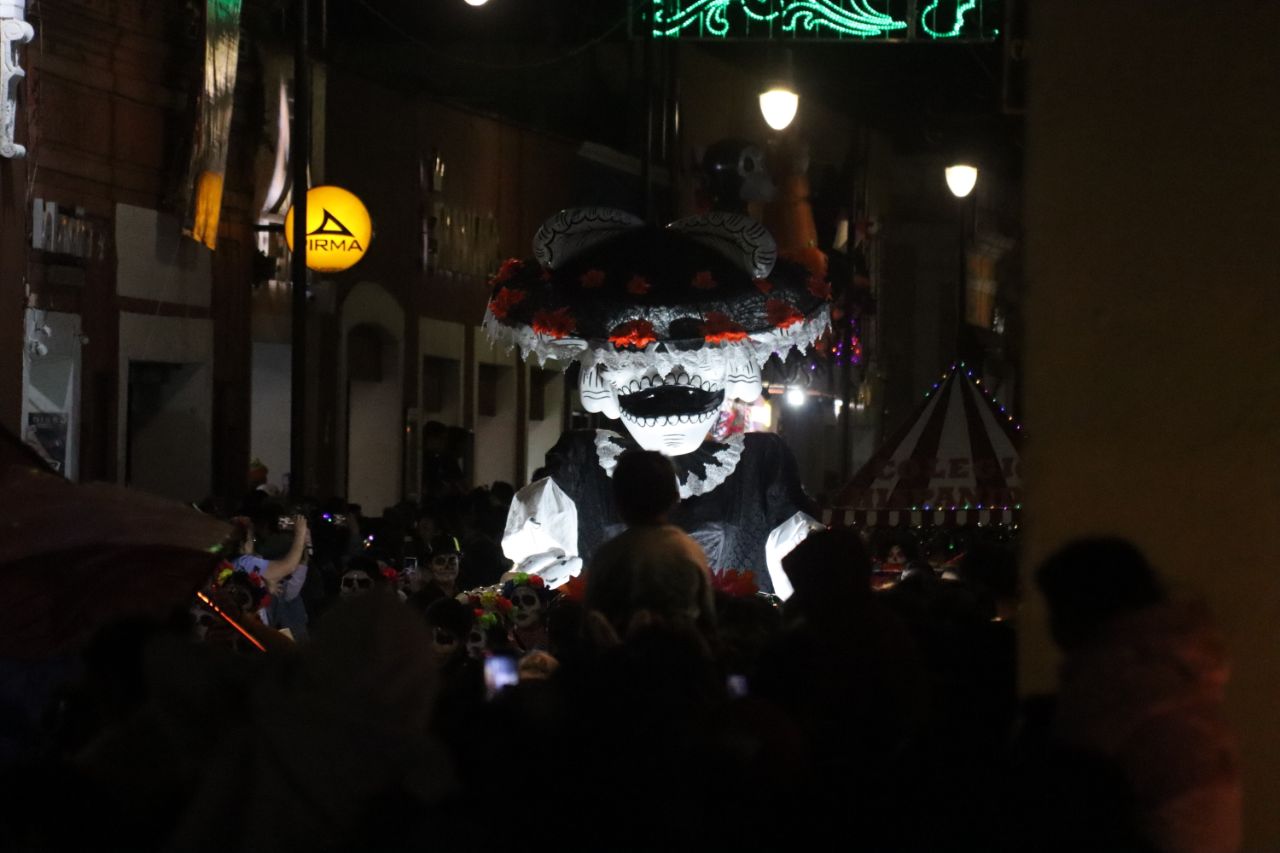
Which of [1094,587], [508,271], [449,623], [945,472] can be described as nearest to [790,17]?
[945,472]

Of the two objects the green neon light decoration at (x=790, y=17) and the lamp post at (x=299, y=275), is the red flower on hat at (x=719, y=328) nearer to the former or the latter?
the green neon light decoration at (x=790, y=17)

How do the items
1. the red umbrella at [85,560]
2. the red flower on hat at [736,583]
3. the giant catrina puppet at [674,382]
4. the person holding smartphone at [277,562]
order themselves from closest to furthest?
the red umbrella at [85,560] → the red flower on hat at [736,583] → the giant catrina puppet at [674,382] → the person holding smartphone at [277,562]

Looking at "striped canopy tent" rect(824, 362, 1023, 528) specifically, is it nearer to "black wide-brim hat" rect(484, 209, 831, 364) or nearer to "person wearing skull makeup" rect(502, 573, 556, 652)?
"black wide-brim hat" rect(484, 209, 831, 364)

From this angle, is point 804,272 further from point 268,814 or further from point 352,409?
point 352,409

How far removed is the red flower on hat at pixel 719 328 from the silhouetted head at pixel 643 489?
3.72 metres

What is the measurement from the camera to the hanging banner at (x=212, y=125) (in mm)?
21719

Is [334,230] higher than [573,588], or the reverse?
[334,230]

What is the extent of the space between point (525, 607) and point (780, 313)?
2.04 meters

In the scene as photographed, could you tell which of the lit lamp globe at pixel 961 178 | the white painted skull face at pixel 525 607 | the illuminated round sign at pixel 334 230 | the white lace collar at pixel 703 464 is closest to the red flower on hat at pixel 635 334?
the white lace collar at pixel 703 464

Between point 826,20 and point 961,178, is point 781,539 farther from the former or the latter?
point 961,178

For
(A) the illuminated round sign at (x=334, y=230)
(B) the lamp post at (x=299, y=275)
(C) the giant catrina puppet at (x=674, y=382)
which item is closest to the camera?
(C) the giant catrina puppet at (x=674, y=382)

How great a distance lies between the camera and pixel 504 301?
12578 millimetres

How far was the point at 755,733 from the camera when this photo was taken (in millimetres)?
5629

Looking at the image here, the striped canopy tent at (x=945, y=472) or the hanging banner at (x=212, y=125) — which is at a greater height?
the hanging banner at (x=212, y=125)
